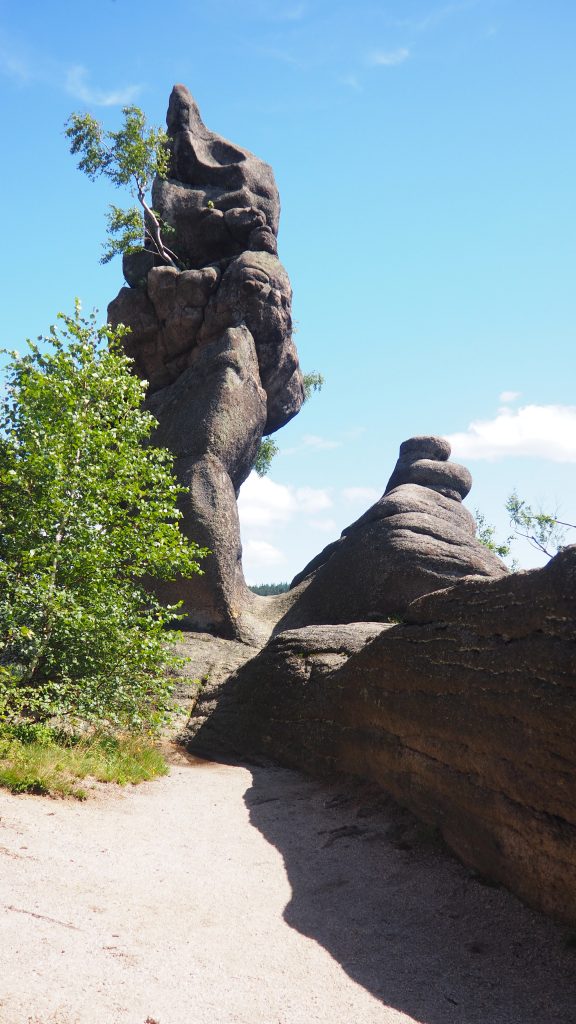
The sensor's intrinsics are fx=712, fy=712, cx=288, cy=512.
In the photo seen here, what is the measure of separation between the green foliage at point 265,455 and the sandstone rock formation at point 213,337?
5.14 m

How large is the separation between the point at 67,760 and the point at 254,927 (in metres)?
4.24

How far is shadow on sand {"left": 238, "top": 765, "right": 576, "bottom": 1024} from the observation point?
4.84 m

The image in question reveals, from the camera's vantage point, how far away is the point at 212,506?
20609mm

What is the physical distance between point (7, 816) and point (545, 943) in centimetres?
519

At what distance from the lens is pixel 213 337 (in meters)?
24.3

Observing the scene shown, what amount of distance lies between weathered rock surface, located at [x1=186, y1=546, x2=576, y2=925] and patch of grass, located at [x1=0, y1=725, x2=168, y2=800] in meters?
2.77

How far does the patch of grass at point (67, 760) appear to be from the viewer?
844 cm

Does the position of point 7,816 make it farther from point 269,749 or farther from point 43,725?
point 269,749

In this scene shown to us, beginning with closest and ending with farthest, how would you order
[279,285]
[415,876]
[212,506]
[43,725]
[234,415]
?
[415,876], [43,725], [212,506], [234,415], [279,285]

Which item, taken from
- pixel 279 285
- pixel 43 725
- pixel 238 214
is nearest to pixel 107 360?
pixel 43 725

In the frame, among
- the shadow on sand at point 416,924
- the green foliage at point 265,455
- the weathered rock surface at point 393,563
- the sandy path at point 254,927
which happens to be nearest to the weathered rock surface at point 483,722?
the shadow on sand at point 416,924

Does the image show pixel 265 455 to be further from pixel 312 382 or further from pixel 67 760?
pixel 67 760

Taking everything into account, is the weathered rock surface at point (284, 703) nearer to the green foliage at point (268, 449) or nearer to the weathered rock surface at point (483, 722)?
the weathered rock surface at point (483, 722)

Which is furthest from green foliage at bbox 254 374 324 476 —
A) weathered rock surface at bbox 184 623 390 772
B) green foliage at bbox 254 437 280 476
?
weathered rock surface at bbox 184 623 390 772
